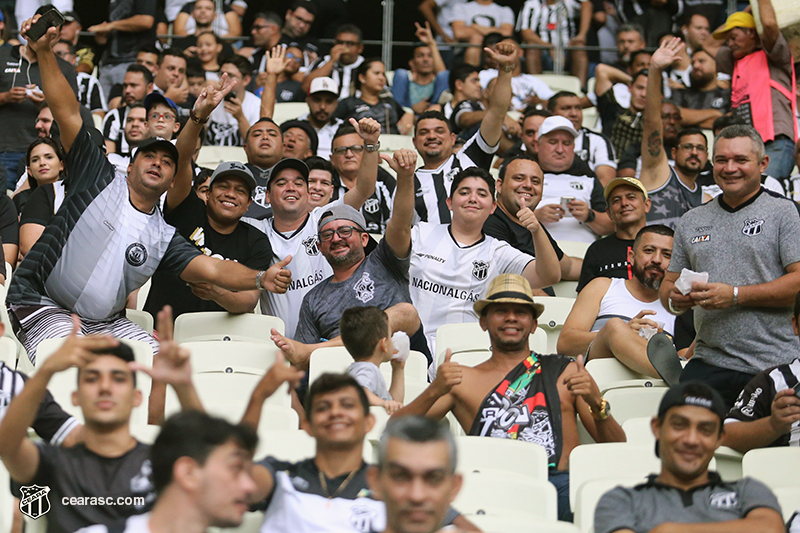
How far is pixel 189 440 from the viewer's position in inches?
96.4

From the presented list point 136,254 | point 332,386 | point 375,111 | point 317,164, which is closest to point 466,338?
point 136,254

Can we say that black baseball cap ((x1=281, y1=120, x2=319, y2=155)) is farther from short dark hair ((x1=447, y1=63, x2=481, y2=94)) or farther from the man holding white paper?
the man holding white paper

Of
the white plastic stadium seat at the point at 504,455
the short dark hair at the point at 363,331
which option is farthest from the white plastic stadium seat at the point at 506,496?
the short dark hair at the point at 363,331

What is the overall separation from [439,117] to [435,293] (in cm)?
169

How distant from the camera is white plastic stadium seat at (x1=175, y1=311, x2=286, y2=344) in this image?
16.2ft

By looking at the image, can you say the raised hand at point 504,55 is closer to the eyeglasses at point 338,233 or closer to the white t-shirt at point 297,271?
the white t-shirt at point 297,271

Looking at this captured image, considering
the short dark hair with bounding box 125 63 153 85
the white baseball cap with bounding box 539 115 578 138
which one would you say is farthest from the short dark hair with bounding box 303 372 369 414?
the short dark hair with bounding box 125 63 153 85

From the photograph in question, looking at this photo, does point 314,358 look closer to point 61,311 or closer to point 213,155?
point 61,311

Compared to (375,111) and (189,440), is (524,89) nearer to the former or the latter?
(375,111)

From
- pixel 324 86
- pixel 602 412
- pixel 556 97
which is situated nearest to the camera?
pixel 602 412

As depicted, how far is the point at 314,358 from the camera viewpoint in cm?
429

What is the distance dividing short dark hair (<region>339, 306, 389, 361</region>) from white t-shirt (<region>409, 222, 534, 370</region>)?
130 cm

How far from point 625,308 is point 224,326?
201 cm

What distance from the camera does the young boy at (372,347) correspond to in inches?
150
